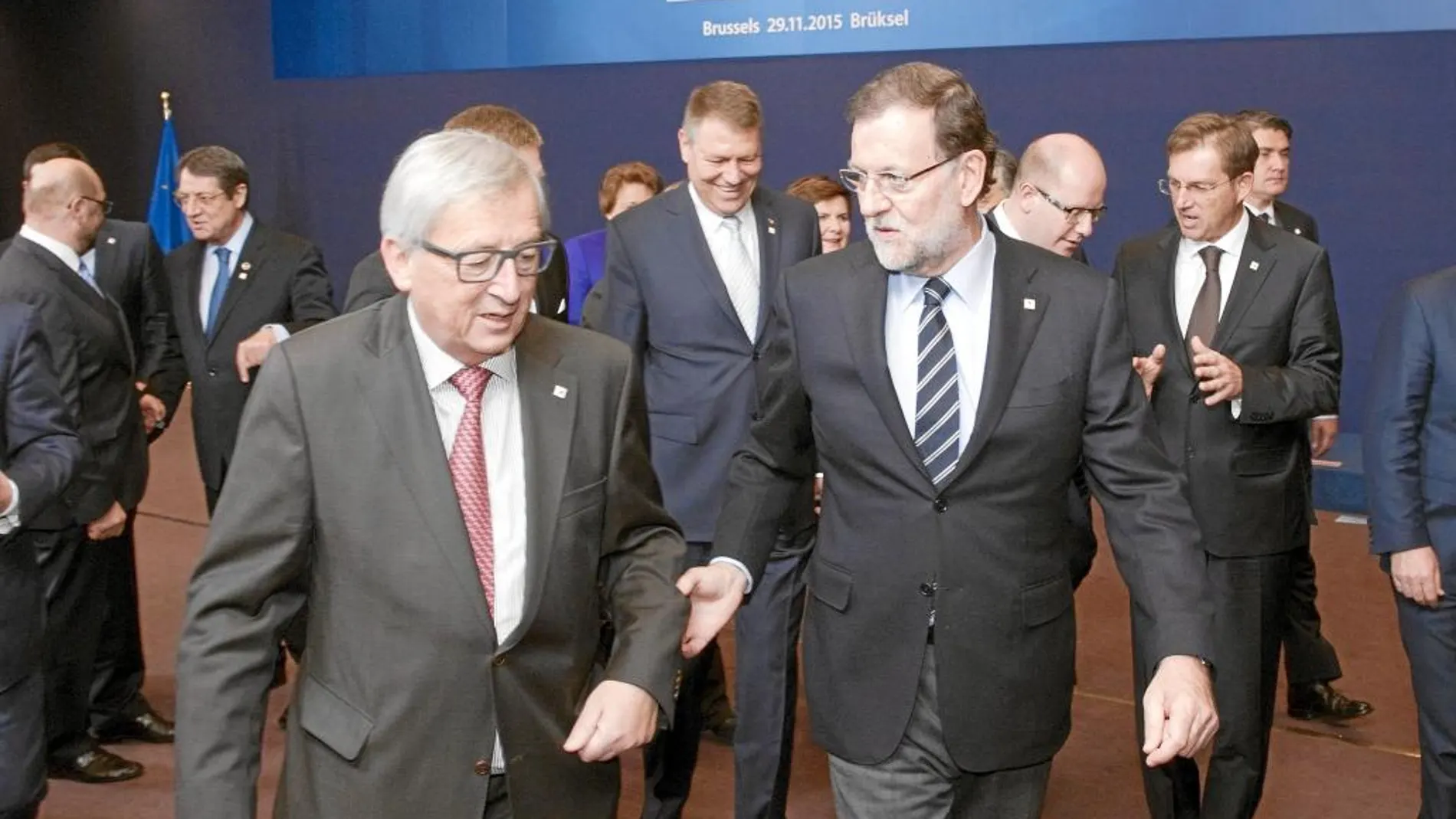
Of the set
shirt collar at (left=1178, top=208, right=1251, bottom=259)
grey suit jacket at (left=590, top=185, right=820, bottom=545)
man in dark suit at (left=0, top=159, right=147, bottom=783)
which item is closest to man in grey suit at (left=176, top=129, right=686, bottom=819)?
grey suit jacket at (left=590, top=185, right=820, bottom=545)

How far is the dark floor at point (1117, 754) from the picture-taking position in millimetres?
4773

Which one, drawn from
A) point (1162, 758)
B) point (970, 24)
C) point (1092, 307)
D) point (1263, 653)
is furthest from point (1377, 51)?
point (1162, 758)

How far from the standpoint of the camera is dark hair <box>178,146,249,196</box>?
5.71 metres

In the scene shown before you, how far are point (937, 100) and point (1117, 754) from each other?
9.88ft

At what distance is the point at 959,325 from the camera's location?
110 inches

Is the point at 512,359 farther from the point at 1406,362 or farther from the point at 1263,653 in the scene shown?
the point at 1263,653

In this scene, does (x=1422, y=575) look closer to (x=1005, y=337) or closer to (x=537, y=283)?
(x=1005, y=337)

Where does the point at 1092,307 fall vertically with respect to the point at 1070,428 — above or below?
above

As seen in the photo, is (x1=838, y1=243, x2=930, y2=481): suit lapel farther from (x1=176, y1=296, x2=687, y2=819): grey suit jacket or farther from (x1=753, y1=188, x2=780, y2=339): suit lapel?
(x1=753, y1=188, x2=780, y2=339): suit lapel

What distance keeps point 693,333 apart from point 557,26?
6520 millimetres

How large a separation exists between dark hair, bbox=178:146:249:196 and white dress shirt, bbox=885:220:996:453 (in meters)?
3.49

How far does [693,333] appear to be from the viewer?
465 centimetres

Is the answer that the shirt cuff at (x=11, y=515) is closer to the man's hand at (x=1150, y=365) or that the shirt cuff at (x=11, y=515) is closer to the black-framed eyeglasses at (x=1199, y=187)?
the man's hand at (x=1150, y=365)

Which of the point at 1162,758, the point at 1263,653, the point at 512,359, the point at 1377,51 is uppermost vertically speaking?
the point at 1377,51
